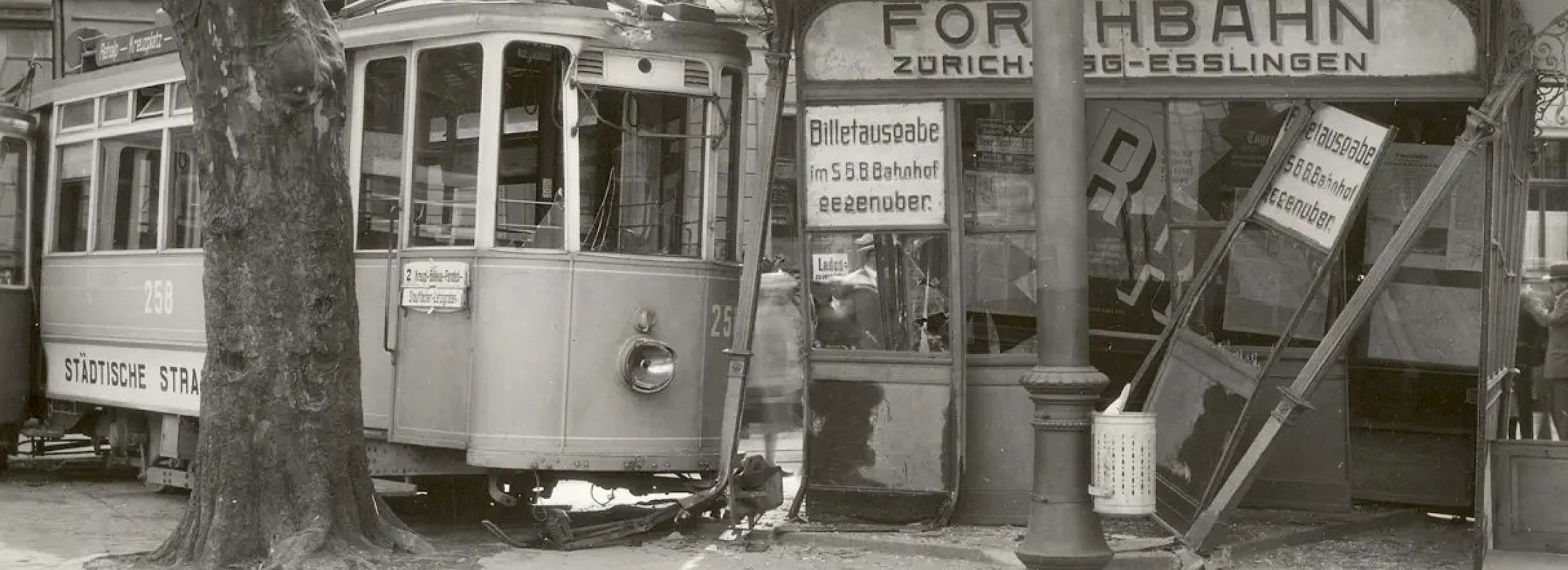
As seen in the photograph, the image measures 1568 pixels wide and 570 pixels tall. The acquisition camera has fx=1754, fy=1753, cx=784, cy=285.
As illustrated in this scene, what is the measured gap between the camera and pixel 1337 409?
9453mm

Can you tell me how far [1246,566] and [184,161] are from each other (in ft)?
24.1

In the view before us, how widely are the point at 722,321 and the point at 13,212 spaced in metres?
6.34

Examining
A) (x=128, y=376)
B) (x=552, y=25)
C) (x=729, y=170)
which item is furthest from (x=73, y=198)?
(x=729, y=170)

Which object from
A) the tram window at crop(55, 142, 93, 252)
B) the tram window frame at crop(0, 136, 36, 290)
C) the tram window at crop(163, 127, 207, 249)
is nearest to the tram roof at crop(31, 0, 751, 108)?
the tram window at crop(163, 127, 207, 249)

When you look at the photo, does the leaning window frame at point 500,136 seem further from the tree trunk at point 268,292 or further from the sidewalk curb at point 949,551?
the sidewalk curb at point 949,551

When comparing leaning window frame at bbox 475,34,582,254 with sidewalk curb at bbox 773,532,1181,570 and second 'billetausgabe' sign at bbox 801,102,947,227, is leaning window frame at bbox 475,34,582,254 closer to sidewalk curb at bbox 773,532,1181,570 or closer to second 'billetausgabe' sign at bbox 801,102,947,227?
second 'billetausgabe' sign at bbox 801,102,947,227

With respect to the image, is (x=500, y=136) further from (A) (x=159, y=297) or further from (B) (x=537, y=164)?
(A) (x=159, y=297)

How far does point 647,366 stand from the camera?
9477 mm

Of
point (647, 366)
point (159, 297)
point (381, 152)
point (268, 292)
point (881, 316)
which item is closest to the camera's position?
point (268, 292)

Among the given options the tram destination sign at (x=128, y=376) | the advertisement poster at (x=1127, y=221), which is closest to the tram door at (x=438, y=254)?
the tram destination sign at (x=128, y=376)

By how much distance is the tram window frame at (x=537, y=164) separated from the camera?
9438mm

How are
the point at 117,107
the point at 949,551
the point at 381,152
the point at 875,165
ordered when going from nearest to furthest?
the point at 949,551 → the point at 875,165 → the point at 381,152 → the point at 117,107

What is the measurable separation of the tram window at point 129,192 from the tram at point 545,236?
2.42 metres

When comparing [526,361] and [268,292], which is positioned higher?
[268,292]
